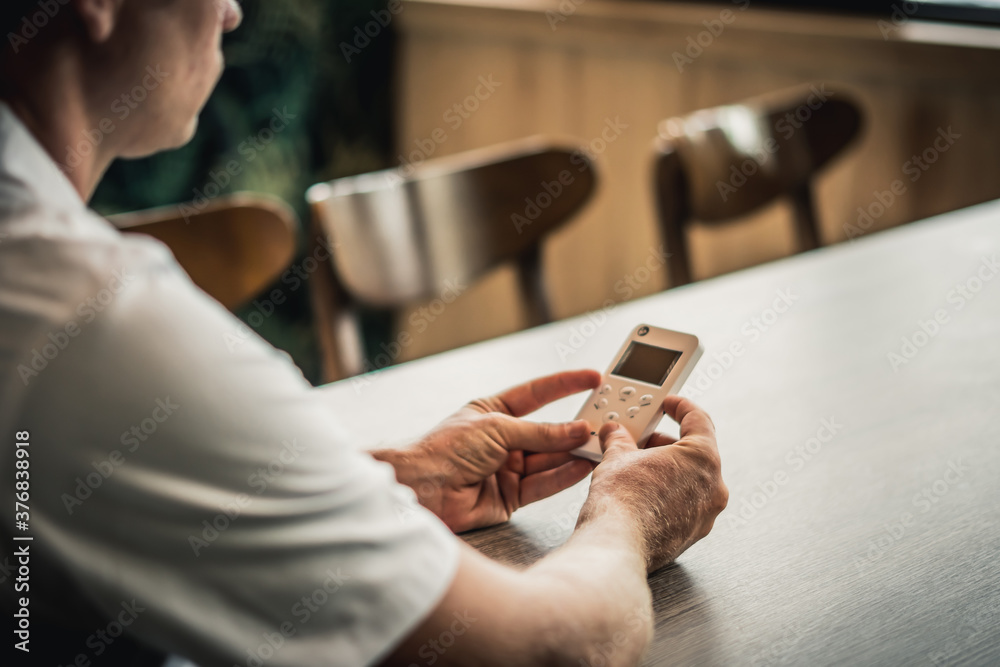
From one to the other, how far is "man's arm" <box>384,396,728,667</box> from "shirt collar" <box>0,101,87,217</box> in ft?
0.84

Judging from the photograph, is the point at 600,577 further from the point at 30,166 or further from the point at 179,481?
the point at 30,166

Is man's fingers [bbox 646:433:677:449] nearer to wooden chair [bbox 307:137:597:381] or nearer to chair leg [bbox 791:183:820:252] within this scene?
wooden chair [bbox 307:137:597:381]

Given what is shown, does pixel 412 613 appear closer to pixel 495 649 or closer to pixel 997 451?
pixel 495 649

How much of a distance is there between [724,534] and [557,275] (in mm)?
2128

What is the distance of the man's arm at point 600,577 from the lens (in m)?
0.44

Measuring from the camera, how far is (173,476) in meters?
0.40

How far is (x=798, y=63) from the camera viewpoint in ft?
6.92

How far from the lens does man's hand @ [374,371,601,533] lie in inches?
26.7

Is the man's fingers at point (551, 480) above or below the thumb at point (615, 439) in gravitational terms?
below

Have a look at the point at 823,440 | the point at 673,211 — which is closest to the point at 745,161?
the point at 673,211

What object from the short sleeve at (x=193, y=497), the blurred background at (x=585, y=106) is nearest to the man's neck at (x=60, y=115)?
the short sleeve at (x=193, y=497)

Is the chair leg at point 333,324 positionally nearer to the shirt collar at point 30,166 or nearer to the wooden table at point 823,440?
the wooden table at point 823,440

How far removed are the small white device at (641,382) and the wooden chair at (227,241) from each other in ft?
2.36

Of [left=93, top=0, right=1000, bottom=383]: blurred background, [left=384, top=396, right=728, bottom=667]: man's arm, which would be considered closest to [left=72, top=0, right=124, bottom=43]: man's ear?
[left=384, top=396, right=728, bottom=667]: man's arm
